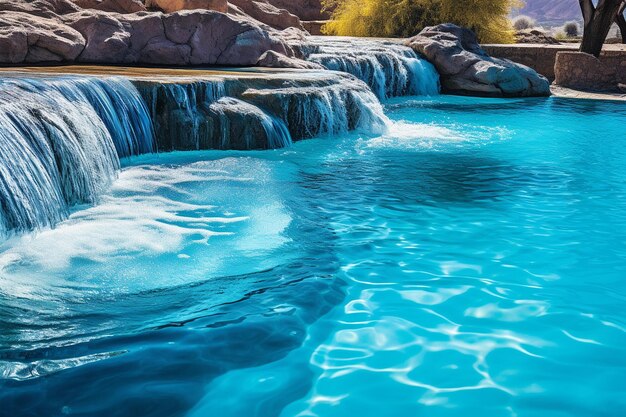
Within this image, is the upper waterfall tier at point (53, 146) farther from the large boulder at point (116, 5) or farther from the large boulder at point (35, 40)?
the large boulder at point (116, 5)

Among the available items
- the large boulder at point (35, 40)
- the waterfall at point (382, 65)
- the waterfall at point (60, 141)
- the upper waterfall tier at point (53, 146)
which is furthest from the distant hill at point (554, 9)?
the upper waterfall tier at point (53, 146)

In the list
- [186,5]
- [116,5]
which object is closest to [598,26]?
[186,5]

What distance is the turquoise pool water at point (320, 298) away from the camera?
280cm

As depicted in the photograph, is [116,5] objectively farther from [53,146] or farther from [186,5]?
[53,146]

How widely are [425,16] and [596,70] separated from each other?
5.84 m

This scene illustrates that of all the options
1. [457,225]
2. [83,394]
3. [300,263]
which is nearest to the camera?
[83,394]

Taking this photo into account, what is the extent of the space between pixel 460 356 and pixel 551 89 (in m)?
13.7

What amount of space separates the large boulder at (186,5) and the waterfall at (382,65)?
1910mm

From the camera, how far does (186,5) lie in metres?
12.5

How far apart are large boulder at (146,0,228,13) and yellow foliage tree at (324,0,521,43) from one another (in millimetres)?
8146

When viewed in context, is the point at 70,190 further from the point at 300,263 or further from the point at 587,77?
the point at 587,77

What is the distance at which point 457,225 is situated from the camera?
16.8ft

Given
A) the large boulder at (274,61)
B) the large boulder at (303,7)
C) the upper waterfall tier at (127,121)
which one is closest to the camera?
the upper waterfall tier at (127,121)

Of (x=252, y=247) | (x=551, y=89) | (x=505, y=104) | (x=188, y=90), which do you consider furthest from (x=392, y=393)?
(x=551, y=89)
